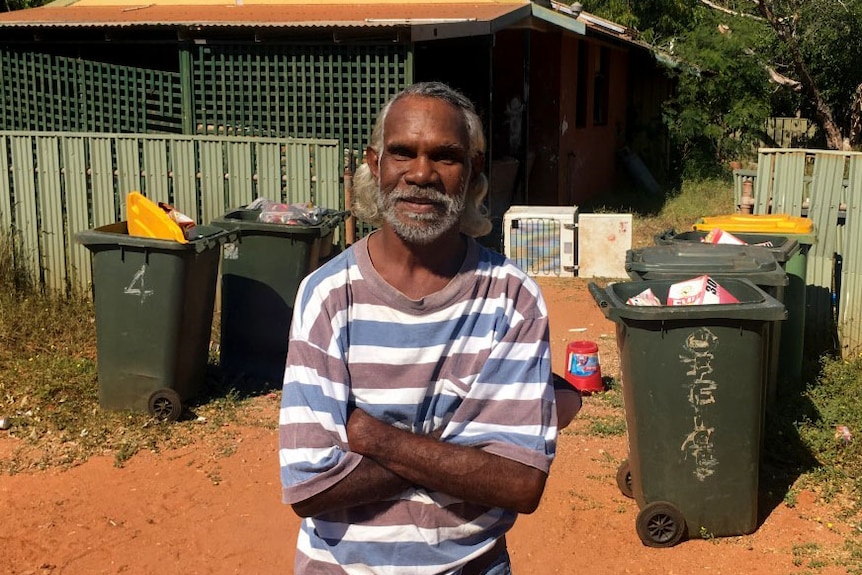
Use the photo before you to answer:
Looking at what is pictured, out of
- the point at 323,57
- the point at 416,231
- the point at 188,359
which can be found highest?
the point at 323,57

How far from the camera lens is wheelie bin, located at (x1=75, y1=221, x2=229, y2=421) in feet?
18.7

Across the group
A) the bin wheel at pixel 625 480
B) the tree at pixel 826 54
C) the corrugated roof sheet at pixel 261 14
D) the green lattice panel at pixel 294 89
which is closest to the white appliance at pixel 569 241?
the corrugated roof sheet at pixel 261 14

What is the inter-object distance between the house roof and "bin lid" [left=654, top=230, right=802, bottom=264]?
3.48 meters

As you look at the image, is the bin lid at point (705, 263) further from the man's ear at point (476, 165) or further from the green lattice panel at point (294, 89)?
the green lattice panel at point (294, 89)

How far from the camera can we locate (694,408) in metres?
4.34

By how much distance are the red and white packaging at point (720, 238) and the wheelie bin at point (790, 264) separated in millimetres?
257

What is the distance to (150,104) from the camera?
923 centimetres

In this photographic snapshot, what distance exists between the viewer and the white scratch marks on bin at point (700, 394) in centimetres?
425

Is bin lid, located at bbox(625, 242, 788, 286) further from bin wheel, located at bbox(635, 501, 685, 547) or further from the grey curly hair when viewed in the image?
the grey curly hair

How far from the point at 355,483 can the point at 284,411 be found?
208mm

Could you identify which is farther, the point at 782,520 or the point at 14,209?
the point at 14,209

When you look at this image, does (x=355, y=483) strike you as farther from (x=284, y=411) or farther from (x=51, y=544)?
(x=51, y=544)

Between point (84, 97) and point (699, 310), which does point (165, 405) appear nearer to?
point (699, 310)

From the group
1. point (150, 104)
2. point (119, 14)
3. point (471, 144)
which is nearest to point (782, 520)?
point (471, 144)
